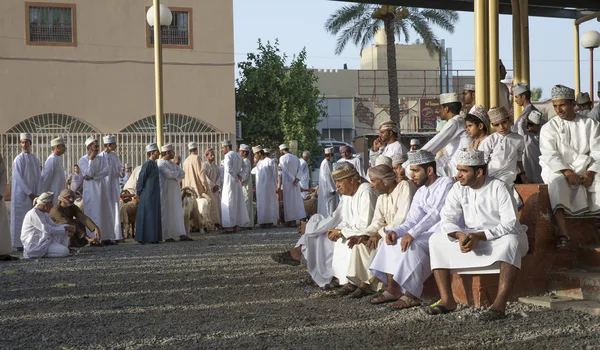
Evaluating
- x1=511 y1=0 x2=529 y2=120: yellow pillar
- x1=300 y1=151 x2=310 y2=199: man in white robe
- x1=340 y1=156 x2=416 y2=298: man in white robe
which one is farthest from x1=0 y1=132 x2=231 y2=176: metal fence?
x1=340 y1=156 x2=416 y2=298: man in white robe

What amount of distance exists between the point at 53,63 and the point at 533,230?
19.7m

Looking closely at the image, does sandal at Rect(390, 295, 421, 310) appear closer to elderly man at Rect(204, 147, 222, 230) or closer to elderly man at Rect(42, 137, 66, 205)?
elderly man at Rect(42, 137, 66, 205)

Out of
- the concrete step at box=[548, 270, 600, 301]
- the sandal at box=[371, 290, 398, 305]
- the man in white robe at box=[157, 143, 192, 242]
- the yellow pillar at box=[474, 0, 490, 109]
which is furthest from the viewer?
the man in white robe at box=[157, 143, 192, 242]

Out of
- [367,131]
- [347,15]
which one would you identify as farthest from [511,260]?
[367,131]

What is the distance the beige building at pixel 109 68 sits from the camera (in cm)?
2445

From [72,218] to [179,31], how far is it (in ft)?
42.0

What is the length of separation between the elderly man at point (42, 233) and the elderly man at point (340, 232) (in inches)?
207

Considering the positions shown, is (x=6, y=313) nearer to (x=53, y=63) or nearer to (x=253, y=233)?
(x=253, y=233)

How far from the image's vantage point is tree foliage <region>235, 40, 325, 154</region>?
3061cm

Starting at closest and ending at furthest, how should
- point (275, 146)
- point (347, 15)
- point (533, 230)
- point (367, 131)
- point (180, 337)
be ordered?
point (180, 337)
point (533, 230)
point (275, 146)
point (347, 15)
point (367, 131)

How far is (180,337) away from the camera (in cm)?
648

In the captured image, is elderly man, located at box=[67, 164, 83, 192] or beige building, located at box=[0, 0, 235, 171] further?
beige building, located at box=[0, 0, 235, 171]

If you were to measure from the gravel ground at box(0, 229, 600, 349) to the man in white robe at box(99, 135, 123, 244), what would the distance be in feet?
14.0

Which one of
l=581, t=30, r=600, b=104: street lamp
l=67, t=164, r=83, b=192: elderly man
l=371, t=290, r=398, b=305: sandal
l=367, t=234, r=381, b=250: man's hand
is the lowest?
l=371, t=290, r=398, b=305: sandal
